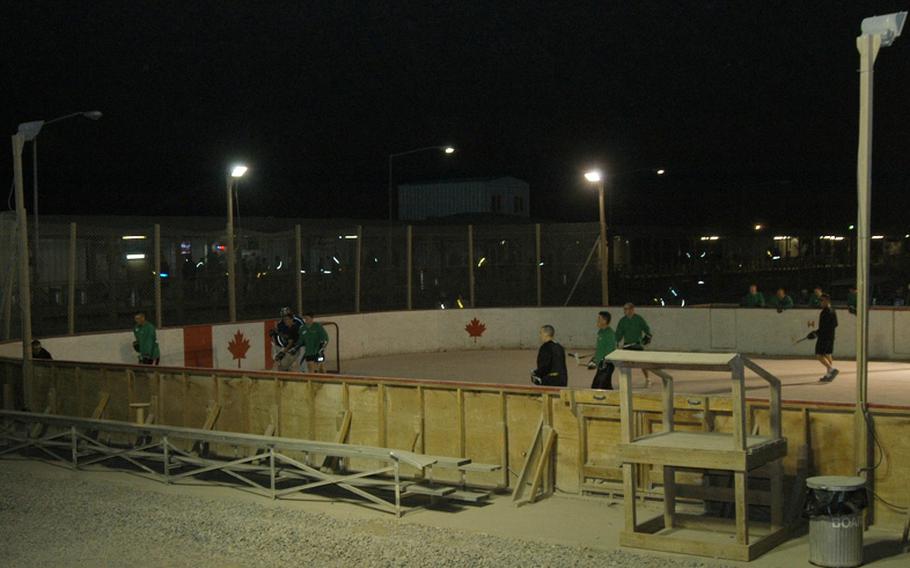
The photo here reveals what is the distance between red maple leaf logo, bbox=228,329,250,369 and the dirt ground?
12.1m

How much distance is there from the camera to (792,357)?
2689 centimetres

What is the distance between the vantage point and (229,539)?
412 inches

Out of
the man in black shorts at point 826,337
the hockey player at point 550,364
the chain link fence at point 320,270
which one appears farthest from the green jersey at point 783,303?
the hockey player at point 550,364

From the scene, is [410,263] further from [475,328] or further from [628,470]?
[628,470]

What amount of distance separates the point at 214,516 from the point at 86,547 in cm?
150

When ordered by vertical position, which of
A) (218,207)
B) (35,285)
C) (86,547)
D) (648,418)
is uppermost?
(218,207)

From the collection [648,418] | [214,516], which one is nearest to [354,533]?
[214,516]

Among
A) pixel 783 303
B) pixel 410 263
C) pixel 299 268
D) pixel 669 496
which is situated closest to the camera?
pixel 669 496

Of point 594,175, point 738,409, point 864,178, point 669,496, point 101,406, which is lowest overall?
point 669,496

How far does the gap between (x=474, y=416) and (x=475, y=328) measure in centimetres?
1794

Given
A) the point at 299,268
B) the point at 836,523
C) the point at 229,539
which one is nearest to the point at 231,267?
the point at 299,268

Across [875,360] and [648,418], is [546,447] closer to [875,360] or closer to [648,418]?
[648,418]

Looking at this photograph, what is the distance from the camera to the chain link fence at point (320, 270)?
22.5 metres

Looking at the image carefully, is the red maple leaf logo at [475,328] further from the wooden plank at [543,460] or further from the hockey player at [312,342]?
the wooden plank at [543,460]
